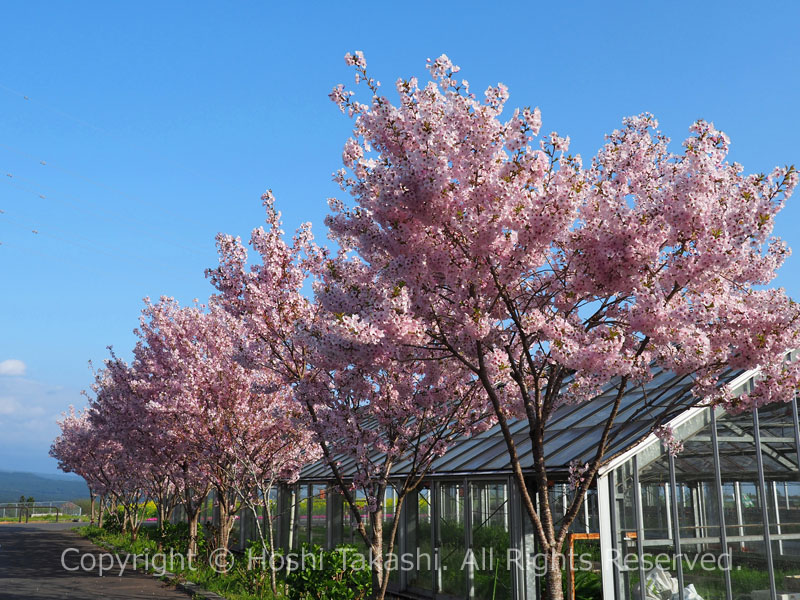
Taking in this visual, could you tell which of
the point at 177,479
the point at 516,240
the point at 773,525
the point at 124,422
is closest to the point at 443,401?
the point at 516,240

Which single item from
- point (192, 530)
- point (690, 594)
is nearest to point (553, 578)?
point (690, 594)

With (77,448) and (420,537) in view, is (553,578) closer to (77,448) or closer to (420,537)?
(420,537)

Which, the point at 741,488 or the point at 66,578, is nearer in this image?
the point at 741,488

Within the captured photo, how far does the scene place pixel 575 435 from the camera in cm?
1220

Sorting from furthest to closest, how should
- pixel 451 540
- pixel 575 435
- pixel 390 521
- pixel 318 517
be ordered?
pixel 318 517 < pixel 390 521 < pixel 451 540 < pixel 575 435

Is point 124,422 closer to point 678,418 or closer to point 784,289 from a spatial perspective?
point 678,418

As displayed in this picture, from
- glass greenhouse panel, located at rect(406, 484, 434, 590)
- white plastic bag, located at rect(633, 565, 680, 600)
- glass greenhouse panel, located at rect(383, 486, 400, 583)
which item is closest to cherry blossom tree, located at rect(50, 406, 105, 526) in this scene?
glass greenhouse panel, located at rect(383, 486, 400, 583)

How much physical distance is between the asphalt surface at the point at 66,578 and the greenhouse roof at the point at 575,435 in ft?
22.5

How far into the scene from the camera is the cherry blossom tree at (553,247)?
652 cm

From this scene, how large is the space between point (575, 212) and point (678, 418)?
5.43 meters

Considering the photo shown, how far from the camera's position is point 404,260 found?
710 cm

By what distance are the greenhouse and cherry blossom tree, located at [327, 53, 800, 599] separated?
1887mm

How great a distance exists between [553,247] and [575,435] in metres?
5.56

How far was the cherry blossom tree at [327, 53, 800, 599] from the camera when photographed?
6520 mm
